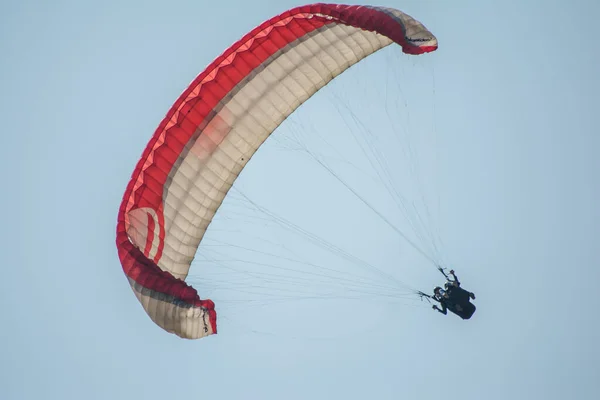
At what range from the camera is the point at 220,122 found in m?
19.7

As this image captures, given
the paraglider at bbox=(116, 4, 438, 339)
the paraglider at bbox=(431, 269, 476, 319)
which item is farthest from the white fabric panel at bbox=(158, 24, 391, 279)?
the paraglider at bbox=(431, 269, 476, 319)

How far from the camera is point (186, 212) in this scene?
777 inches

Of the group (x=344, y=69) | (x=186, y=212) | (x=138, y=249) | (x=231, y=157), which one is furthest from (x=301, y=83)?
(x=138, y=249)

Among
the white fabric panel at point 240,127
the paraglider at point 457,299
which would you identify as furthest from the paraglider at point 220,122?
the paraglider at point 457,299

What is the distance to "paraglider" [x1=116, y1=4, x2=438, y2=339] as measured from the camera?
18984 millimetres

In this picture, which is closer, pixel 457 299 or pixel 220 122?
pixel 457 299

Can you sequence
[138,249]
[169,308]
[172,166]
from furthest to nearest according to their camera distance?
[172,166], [138,249], [169,308]

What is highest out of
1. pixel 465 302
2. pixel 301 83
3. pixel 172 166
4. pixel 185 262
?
pixel 301 83

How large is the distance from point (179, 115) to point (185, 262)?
329 centimetres

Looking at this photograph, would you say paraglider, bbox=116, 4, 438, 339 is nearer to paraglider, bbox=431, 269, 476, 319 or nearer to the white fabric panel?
the white fabric panel

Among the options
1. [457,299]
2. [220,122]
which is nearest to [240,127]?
[220,122]

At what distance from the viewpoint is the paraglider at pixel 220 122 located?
19.0m

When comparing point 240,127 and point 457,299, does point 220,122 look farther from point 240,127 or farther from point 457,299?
point 457,299

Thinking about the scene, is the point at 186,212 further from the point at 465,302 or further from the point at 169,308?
the point at 465,302
